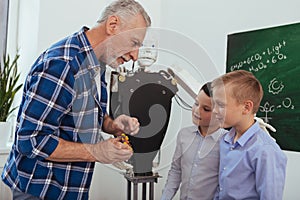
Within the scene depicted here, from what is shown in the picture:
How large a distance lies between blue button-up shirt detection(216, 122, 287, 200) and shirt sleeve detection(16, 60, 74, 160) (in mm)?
600

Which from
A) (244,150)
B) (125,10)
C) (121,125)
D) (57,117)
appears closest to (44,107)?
(57,117)

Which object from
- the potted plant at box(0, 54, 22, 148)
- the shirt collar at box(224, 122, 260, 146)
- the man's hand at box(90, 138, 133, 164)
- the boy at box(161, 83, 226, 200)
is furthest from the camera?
the potted plant at box(0, 54, 22, 148)

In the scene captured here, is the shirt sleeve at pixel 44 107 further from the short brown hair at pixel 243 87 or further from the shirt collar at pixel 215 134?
the short brown hair at pixel 243 87

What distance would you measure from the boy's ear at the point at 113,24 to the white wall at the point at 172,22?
570 mm

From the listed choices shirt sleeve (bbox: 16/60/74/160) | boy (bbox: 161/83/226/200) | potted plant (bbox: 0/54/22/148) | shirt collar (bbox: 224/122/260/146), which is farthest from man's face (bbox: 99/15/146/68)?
potted plant (bbox: 0/54/22/148)

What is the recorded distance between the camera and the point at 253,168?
108 centimetres

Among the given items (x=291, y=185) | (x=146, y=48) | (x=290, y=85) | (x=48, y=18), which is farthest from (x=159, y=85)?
(x=48, y=18)

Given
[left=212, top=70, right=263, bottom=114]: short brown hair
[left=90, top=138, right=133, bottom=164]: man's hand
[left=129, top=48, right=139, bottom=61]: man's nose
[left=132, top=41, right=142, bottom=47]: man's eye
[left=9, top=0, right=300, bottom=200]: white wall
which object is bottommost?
[left=90, top=138, right=133, bottom=164]: man's hand

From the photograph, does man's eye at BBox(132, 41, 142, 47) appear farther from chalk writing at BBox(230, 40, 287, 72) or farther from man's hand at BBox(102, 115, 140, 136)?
chalk writing at BBox(230, 40, 287, 72)

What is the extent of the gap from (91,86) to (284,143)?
0.97 m

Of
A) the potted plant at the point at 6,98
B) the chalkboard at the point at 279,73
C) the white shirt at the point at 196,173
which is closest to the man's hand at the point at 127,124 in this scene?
the white shirt at the point at 196,173

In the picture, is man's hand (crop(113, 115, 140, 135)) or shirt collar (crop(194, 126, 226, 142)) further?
shirt collar (crop(194, 126, 226, 142))

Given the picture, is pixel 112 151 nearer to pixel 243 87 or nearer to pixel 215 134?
pixel 215 134

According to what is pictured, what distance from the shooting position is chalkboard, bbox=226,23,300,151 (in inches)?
56.1
